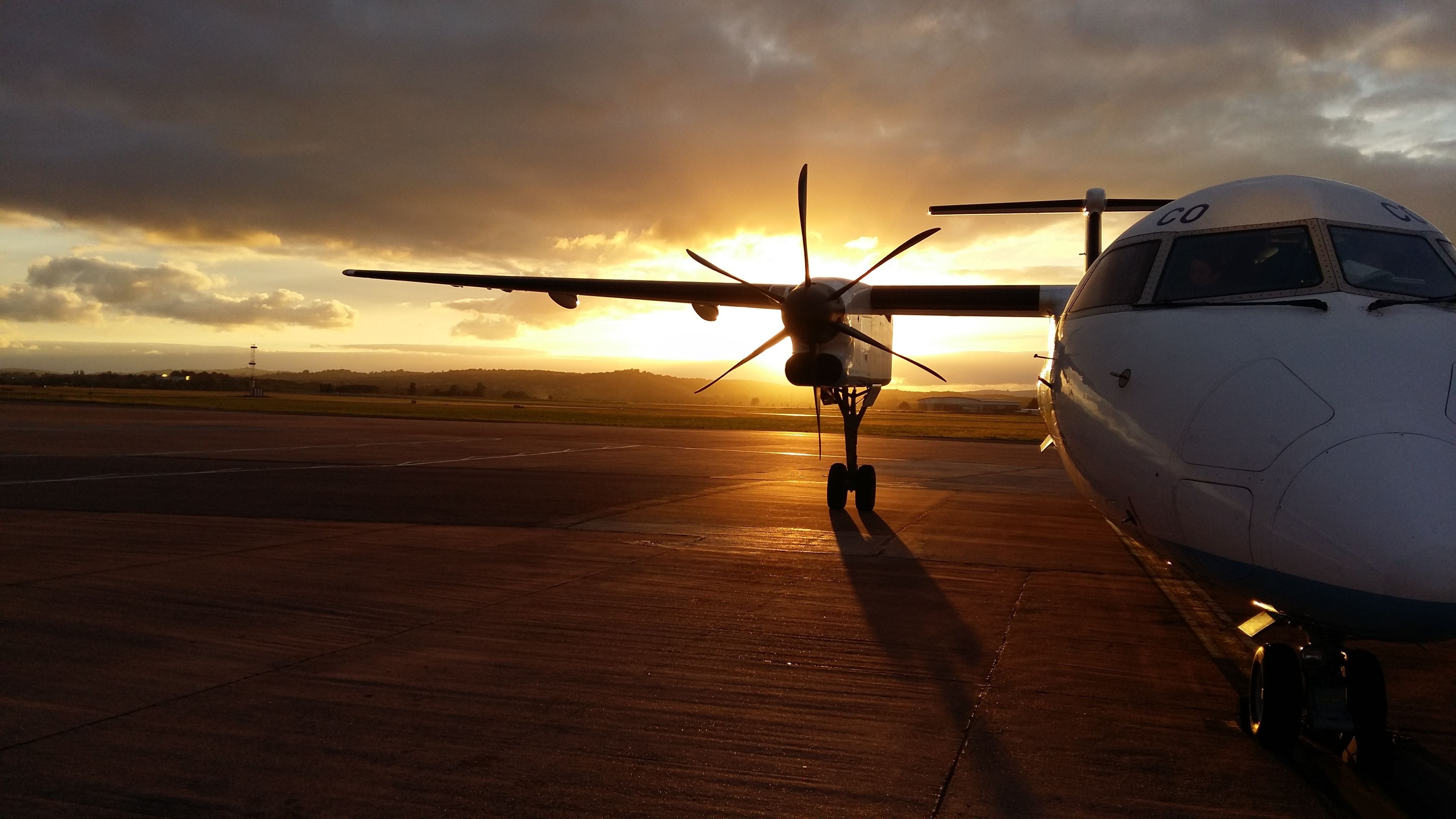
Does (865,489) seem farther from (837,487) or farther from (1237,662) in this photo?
(1237,662)

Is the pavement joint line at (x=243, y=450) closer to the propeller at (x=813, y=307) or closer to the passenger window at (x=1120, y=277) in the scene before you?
the propeller at (x=813, y=307)

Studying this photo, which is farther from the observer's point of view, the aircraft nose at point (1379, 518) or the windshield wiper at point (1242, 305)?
the windshield wiper at point (1242, 305)

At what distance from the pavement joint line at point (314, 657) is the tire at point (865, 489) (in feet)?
20.7

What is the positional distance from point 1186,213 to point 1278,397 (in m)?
2.30

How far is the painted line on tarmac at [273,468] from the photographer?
1546 centimetres

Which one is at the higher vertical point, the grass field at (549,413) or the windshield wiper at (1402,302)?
the windshield wiper at (1402,302)

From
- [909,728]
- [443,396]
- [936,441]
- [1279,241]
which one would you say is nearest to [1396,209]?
[1279,241]

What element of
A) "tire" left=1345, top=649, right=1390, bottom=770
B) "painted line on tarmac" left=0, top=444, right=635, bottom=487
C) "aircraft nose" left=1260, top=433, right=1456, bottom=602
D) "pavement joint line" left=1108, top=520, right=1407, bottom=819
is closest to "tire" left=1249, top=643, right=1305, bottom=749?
"pavement joint line" left=1108, top=520, right=1407, bottom=819

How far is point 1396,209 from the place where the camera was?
5465mm

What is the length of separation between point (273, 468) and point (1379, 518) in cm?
1930

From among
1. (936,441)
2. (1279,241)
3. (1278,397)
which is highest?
(1279,241)

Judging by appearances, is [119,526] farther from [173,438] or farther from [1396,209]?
[173,438]

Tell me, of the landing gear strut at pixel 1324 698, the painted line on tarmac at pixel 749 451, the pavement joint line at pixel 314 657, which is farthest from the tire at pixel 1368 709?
the painted line on tarmac at pixel 749 451

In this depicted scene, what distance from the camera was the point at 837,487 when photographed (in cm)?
1482
